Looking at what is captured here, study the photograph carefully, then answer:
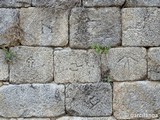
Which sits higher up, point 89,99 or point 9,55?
point 9,55

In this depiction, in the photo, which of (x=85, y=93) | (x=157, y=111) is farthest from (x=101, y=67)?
(x=157, y=111)

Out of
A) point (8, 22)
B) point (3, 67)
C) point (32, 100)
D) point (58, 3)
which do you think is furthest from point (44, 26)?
point (32, 100)

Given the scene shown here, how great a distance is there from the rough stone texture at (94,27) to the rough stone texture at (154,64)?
1.39ft

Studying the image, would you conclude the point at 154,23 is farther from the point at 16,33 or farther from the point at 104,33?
the point at 16,33

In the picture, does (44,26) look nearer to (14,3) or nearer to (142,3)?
(14,3)

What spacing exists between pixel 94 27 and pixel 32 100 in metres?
1.12

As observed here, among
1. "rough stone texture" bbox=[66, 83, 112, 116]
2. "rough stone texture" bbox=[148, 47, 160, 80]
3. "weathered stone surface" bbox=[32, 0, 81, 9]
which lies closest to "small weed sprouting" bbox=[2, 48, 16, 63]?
"weathered stone surface" bbox=[32, 0, 81, 9]

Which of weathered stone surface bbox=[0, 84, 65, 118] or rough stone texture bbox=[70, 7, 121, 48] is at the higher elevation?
rough stone texture bbox=[70, 7, 121, 48]

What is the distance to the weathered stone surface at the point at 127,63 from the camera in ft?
11.9

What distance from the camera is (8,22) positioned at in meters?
3.58

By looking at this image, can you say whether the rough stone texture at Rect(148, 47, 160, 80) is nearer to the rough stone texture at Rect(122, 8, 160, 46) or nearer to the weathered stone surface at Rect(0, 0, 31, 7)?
the rough stone texture at Rect(122, 8, 160, 46)

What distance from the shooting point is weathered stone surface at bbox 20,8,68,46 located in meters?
3.58

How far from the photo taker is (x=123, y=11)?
3.58 metres

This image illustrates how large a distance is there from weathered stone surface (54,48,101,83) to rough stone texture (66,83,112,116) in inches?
3.7
